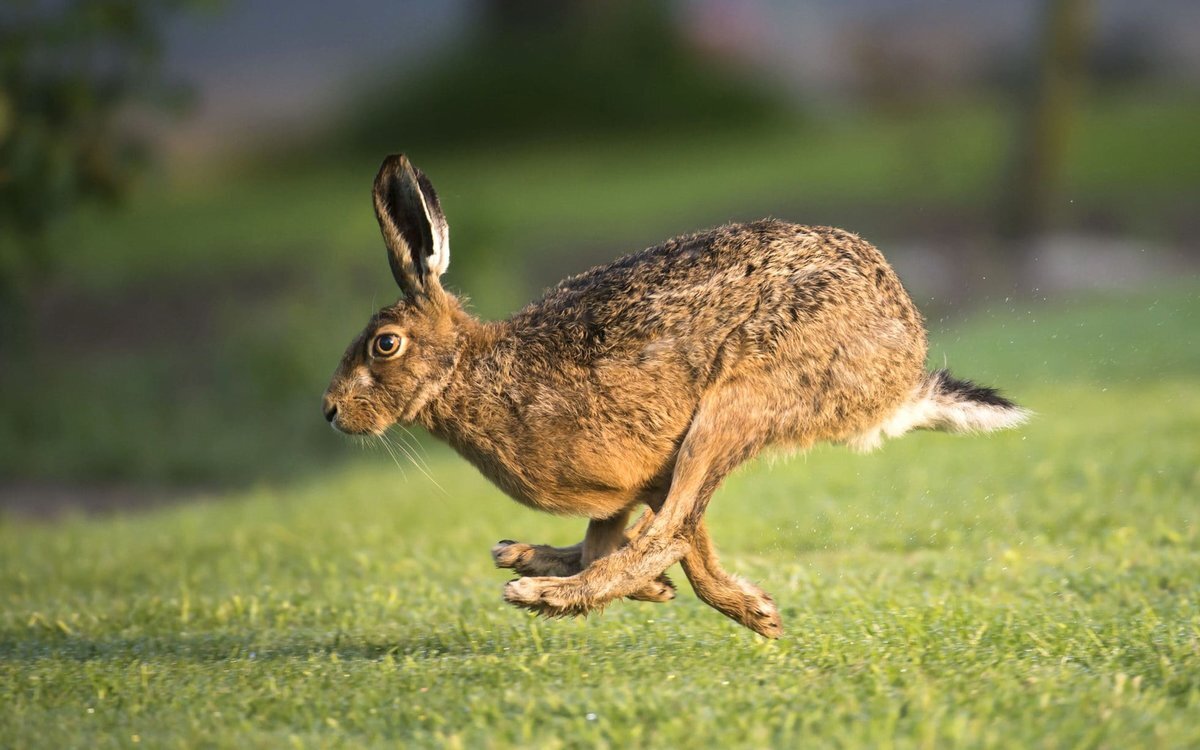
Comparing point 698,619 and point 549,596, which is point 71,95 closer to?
point 698,619

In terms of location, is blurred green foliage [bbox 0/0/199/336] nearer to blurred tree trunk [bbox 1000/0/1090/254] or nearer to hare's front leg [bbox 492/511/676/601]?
hare's front leg [bbox 492/511/676/601]

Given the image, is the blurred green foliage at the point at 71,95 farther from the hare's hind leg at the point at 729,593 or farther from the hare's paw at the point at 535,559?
the hare's hind leg at the point at 729,593

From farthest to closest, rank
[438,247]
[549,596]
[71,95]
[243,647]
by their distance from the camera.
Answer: [71,95] < [243,647] < [438,247] < [549,596]

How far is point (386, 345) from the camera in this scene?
5863mm

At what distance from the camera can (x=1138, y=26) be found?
2680 cm

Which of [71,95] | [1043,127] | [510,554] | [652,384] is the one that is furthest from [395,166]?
[1043,127]

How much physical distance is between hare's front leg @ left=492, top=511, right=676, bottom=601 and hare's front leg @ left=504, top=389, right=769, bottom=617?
0.94 feet

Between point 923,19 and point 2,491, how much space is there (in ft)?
48.7

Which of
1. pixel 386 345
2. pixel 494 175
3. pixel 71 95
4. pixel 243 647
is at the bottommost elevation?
pixel 243 647

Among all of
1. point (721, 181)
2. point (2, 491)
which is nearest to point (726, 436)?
point (2, 491)

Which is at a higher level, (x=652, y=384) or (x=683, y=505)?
(x=652, y=384)

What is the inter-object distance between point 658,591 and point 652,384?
2.53ft

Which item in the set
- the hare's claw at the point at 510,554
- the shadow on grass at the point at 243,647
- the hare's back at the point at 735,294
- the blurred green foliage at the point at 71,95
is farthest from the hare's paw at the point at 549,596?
the blurred green foliage at the point at 71,95

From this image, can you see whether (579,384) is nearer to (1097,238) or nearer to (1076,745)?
(1076,745)
